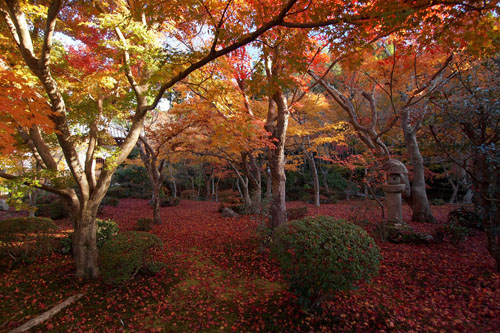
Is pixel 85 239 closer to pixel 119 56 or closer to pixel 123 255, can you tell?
pixel 123 255

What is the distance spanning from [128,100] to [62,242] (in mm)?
4517

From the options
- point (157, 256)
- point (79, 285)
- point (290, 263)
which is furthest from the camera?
point (157, 256)

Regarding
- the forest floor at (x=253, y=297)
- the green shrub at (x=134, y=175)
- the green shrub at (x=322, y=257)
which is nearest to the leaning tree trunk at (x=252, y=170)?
the forest floor at (x=253, y=297)

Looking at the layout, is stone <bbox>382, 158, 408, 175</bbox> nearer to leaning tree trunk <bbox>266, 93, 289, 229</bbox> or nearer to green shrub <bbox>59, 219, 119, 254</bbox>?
leaning tree trunk <bbox>266, 93, 289, 229</bbox>

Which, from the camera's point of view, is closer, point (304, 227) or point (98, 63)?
point (304, 227)

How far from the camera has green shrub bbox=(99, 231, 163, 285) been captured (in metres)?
4.28

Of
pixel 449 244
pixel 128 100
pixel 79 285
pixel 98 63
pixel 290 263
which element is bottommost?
pixel 79 285

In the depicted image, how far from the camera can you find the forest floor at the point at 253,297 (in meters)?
3.43

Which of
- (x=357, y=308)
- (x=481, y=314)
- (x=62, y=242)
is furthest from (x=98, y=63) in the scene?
(x=481, y=314)

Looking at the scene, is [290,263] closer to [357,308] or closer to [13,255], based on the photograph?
[357,308]

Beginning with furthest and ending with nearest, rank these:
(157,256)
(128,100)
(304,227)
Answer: (157,256)
(128,100)
(304,227)

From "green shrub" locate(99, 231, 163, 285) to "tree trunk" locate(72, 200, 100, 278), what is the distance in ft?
2.03

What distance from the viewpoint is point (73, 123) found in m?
5.70

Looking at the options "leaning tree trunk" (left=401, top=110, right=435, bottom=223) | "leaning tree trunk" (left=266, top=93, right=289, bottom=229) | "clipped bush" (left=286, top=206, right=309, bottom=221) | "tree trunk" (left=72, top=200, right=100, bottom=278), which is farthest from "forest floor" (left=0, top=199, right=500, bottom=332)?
"clipped bush" (left=286, top=206, right=309, bottom=221)
